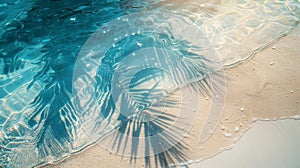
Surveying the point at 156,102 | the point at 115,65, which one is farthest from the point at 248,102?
the point at 115,65

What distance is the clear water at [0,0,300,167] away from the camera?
11.1 ft

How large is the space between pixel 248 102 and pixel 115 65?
2.19 metres

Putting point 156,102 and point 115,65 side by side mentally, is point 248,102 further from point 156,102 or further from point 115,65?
point 115,65

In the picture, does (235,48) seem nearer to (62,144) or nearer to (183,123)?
(183,123)

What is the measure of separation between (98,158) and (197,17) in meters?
3.35

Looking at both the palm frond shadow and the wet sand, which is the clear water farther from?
the wet sand

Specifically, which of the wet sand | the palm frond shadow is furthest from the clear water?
the wet sand

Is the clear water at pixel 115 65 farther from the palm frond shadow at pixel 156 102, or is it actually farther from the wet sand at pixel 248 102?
the wet sand at pixel 248 102

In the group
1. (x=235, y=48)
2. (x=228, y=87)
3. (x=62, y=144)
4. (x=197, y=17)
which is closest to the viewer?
(x=62, y=144)

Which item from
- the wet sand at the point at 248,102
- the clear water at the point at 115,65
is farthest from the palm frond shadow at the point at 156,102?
the wet sand at the point at 248,102

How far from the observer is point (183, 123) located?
3320mm

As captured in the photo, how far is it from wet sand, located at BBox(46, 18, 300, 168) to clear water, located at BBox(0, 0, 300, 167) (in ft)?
0.46

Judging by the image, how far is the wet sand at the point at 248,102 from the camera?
3.09 m

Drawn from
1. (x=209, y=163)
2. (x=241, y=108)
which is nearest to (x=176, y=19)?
(x=241, y=108)
